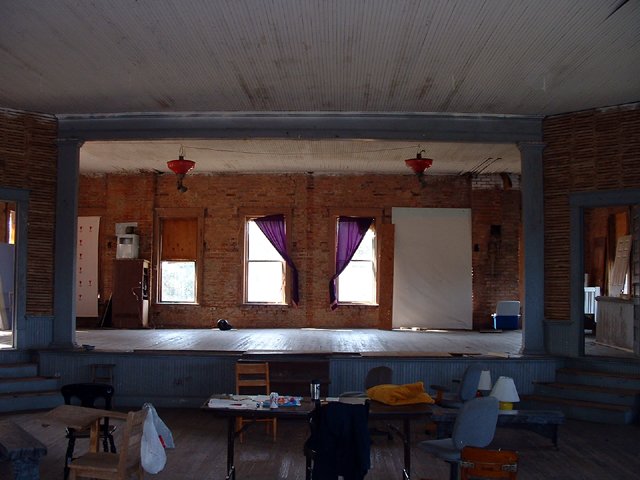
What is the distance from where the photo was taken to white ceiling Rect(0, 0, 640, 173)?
6051mm

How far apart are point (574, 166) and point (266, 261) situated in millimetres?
7656

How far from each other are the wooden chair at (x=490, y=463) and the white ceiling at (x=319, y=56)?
3.77 metres

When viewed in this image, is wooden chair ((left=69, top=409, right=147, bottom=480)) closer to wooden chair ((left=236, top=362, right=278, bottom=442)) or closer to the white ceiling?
wooden chair ((left=236, top=362, right=278, bottom=442))

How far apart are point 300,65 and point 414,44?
138 cm

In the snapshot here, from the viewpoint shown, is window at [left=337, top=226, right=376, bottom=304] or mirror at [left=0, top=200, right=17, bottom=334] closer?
mirror at [left=0, top=200, right=17, bottom=334]

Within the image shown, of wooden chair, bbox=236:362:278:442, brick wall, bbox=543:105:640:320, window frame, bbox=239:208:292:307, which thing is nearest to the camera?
wooden chair, bbox=236:362:278:442

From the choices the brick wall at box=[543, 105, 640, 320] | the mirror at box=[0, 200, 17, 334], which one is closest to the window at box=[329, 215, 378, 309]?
the brick wall at box=[543, 105, 640, 320]

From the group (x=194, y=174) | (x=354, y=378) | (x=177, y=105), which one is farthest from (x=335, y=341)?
(x=194, y=174)

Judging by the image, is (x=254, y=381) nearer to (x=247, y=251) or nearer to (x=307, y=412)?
(x=307, y=412)

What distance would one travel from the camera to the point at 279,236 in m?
14.9

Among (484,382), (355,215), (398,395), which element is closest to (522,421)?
(484,382)

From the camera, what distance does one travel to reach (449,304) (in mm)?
14719

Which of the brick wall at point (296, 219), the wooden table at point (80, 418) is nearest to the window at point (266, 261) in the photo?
the brick wall at point (296, 219)

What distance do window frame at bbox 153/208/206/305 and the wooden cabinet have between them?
615mm
